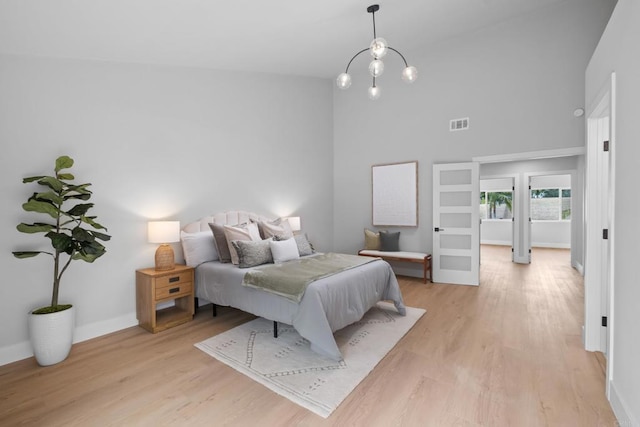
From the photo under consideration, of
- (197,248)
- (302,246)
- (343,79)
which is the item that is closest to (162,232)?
(197,248)

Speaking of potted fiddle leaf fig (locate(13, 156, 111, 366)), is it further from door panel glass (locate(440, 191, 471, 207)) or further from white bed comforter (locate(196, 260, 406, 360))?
door panel glass (locate(440, 191, 471, 207))

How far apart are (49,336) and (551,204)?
11349mm

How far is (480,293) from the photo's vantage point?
438 centimetres

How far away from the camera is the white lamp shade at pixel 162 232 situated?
10.7ft

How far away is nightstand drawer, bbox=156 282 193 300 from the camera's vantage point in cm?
319

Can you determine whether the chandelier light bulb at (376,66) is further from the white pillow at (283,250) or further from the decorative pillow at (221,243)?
the decorative pillow at (221,243)

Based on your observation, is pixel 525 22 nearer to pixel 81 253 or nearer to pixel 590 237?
pixel 590 237

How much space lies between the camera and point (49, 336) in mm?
2469

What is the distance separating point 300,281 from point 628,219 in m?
2.25

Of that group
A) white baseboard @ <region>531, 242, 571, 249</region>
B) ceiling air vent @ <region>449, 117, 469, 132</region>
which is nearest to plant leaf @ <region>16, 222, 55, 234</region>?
ceiling air vent @ <region>449, 117, 469, 132</region>

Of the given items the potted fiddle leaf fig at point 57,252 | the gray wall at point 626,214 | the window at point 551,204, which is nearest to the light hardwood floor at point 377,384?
the potted fiddle leaf fig at point 57,252

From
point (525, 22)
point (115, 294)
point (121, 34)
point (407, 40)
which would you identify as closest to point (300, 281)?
point (115, 294)

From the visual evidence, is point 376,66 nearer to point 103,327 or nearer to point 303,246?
point 303,246

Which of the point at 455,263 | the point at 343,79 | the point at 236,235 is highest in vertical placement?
the point at 343,79
